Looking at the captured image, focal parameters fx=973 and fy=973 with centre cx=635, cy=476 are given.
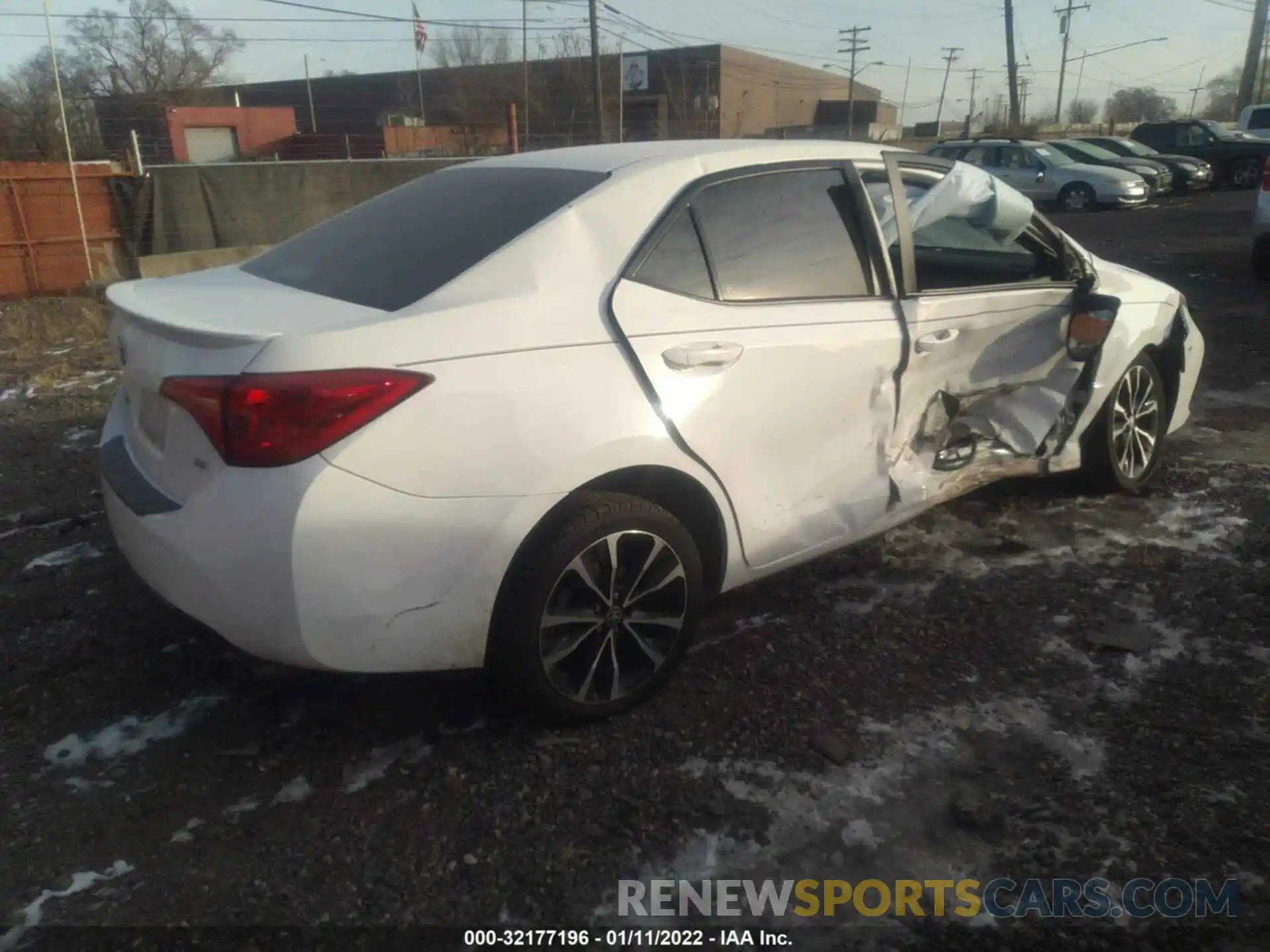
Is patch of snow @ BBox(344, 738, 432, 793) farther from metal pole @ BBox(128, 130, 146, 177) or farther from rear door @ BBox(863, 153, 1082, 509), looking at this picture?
metal pole @ BBox(128, 130, 146, 177)

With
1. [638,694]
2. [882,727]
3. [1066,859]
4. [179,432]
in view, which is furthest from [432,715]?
[1066,859]

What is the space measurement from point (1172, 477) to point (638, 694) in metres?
3.40

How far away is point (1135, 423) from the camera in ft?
15.0

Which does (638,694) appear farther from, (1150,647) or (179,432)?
(1150,647)

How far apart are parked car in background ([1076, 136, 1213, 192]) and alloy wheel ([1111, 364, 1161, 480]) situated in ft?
73.8

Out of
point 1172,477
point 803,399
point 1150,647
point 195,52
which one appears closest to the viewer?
point 803,399

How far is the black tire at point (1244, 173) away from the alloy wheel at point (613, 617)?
2772 centimetres

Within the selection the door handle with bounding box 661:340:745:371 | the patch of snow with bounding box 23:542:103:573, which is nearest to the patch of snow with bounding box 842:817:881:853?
the door handle with bounding box 661:340:745:371

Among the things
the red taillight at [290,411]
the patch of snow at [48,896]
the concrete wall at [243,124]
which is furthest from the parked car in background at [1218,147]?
the concrete wall at [243,124]

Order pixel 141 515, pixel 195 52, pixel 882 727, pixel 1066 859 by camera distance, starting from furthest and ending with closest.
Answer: pixel 195 52 < pixel 882 727 < pixel 141 515 < pixel 1066 859

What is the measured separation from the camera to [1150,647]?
3303mm

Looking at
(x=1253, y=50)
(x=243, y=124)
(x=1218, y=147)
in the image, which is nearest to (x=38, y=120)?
(x=243, y=124)

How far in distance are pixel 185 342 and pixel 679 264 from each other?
1379mm

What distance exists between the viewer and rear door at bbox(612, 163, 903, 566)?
2811 millimetres
